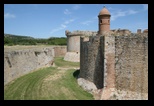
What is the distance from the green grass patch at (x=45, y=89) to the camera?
13.9 m

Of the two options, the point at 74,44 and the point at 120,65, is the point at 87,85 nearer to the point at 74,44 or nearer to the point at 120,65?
the point at 120,65

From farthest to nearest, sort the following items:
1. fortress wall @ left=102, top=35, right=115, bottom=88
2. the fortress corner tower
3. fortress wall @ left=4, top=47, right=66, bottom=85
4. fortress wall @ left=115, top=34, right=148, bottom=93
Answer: the fortress corner tower < fortress wall @ left=4, top=47, right=66, bottom=85 < fortress wall @ left=102, top=35, right=115, bottom=88 < fortress wall @ left=115, top=34, right=148, bottom=93

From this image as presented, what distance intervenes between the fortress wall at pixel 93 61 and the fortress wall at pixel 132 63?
4.66 feet

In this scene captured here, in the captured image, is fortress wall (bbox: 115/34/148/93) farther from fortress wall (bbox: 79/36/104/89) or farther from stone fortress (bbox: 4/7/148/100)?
fortress wall (bbox: 79/36/104/89)

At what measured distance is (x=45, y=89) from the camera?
1527cm

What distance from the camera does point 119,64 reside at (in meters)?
14.1

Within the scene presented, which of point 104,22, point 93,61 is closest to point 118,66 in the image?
Result: point 93,61

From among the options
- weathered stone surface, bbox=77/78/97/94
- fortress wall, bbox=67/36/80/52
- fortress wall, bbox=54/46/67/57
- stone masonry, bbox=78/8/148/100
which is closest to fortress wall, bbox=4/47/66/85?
weathered stone surface, bbox=77/78/97/94

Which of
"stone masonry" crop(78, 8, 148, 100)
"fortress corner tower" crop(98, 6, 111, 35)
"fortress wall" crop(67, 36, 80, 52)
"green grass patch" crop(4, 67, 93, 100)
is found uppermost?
"fortress corner tower" crop(98, 6, 111, 35)

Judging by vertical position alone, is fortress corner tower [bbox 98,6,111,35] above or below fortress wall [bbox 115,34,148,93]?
above

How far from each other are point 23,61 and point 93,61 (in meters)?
6.96

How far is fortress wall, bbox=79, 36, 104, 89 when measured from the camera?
15.2 m

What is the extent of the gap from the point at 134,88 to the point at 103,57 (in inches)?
115
